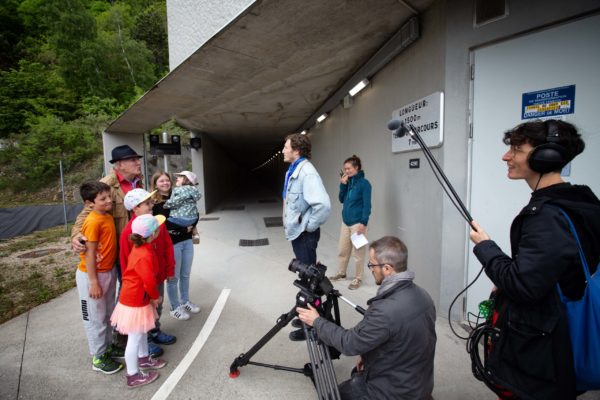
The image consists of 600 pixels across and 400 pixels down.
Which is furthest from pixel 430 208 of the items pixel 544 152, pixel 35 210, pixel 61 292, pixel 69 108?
pixel 69 108

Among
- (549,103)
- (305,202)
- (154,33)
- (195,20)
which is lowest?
(305,202)

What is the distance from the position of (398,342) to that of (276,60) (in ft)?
13.9

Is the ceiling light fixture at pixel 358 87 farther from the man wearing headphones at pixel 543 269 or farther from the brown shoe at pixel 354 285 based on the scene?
the man wearing headphones at pixel 543 269

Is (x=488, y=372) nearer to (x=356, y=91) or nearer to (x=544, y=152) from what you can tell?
(x=544, y=152)

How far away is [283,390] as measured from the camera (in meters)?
2.38

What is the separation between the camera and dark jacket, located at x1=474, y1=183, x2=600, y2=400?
46.6 inches

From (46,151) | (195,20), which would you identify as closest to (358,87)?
(195,20)

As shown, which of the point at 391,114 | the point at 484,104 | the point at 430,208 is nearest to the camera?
the point at 484,104

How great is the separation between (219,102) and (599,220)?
22.9 ft

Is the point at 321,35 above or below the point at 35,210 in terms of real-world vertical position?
above

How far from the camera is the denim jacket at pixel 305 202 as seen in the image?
2819mm

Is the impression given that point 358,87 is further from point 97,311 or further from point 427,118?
point 97,311

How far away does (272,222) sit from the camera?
31.6 feet

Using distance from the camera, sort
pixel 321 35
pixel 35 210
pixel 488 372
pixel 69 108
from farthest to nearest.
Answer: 1. pixel 69 108
2. pixel 35 210
3. pixel 321 35
4. pixel 488 372
